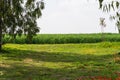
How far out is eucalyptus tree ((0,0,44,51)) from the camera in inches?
1596

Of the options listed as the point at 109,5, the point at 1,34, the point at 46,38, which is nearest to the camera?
the point at 109,5

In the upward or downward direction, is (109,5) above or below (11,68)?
above

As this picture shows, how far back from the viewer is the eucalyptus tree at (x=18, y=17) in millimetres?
40531

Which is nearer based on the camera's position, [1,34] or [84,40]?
[1,34]

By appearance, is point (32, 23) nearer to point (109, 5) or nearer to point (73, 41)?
point (109, 5)

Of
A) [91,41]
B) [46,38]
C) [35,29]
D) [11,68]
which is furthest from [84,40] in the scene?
[11,68]

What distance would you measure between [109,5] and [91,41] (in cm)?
4868

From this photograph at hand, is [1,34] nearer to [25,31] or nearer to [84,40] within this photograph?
[25,31]

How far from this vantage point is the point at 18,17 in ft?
138

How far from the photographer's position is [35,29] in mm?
43688

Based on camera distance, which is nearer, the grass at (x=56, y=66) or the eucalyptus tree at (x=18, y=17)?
the grass at (x=56, y=66)

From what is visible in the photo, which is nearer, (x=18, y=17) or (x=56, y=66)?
(x=56, y=66)

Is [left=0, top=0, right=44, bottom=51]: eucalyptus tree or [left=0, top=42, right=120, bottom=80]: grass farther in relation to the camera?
[left=0, top=0, right=44, bottom=51]: eucalyptus tree

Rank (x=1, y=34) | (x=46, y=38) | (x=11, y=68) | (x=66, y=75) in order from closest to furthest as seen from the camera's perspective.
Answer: (x=66, y=75)
(x=11, y=68)
(x=1, y=34)
(x=46, y=38)
